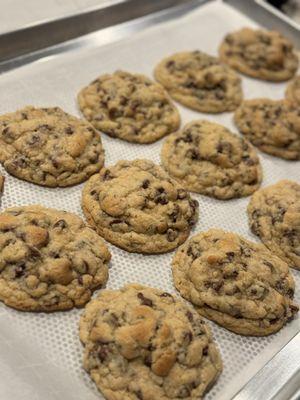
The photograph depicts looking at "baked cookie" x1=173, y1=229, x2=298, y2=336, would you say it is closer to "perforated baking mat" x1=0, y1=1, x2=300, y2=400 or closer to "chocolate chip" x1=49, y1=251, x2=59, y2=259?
"perforated baking mat" x1=0, y1=1, x2=300, y2=400

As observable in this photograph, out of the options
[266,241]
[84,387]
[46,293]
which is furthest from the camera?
[266,241]

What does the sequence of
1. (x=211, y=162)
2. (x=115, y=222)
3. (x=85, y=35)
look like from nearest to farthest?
(x=115, y=222) < (x=211, y=162) < (x=85, y=35)

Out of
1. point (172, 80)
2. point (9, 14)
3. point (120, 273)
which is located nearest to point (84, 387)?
point (120, 273)

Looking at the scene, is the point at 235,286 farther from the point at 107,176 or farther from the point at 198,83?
the point at 198,83

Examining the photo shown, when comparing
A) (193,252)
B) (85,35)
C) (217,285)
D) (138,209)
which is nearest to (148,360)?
(217,285)

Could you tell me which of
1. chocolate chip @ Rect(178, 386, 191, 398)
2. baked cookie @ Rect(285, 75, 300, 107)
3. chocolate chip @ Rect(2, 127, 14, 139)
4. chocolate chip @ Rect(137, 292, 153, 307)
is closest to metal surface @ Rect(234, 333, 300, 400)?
chocolate chip @ Rect(178, 386, 191, 398)

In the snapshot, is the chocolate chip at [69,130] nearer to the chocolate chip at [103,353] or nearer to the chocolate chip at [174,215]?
the chocolate chip at [174,215]

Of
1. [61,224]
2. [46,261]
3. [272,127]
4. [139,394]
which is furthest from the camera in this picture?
[272,127]

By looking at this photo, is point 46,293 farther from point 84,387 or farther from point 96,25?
point 96,25
